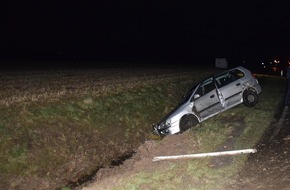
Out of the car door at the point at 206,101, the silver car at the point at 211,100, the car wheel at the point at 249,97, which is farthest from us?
the car wheel at the point at 249,97

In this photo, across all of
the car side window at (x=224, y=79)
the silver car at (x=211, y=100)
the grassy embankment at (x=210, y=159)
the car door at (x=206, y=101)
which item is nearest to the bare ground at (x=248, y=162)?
the grassy embankment at (x=210, y=159)

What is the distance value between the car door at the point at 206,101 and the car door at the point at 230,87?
0.29 m

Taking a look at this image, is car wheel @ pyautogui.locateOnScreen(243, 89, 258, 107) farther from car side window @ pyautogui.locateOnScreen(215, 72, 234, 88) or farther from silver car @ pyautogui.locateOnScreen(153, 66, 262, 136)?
car side window @ pyautogui.locateOnScreen(215, 72, 234, 88)

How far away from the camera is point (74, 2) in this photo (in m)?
97.4

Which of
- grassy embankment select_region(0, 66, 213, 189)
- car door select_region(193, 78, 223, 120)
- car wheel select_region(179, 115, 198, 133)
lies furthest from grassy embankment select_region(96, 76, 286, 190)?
grassy embankment select_region(0, 66, 213, 189)

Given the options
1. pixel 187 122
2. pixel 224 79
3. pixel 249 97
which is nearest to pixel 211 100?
pixel 224 79

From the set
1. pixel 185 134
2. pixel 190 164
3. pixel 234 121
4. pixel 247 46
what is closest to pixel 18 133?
pixel 190 164

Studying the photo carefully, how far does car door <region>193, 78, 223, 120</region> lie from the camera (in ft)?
42.5

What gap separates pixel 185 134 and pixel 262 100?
5507 millimetres

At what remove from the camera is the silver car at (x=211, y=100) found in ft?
41.0

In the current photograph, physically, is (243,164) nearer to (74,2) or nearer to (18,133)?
(18,133)

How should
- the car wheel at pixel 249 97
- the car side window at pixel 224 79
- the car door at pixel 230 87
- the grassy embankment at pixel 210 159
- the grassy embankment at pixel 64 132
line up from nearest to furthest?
the grassy embankment at pixel 210 159
the grassy embankment at pixel 64 132
the car door at pixel 230 87
the car side window at pixel 224 79
the car wheel at pixel 249 97

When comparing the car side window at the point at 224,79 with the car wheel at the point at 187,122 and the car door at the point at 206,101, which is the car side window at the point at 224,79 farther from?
the car wheel at the point at 187,122

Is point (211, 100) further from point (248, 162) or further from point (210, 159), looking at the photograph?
point (248, 162)
